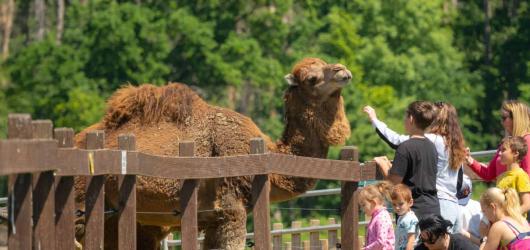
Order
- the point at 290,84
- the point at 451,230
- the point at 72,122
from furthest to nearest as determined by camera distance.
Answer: the point at 72,122, the point at 290,84, the point at 451,230

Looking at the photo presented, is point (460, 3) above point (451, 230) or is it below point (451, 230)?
above

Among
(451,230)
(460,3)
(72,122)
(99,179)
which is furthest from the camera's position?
(460,3)

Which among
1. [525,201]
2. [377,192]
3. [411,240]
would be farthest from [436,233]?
[525,201]

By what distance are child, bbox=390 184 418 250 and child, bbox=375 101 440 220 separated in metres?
0.35

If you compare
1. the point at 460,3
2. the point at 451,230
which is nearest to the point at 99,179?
the point at 451,230

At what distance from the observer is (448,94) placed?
164 feet

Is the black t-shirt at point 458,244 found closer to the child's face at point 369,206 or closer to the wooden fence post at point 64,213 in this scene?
the child's face at point 369,206

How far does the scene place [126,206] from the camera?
11.3 m

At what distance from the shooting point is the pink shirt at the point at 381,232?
11891 mm

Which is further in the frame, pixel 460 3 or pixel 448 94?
pixel 460 3

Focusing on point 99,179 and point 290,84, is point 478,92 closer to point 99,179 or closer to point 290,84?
point 290,84

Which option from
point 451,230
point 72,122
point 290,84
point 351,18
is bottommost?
point 451,230

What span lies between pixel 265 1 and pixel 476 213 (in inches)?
1544

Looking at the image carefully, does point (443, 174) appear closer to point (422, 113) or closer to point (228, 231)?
point (422, 113)
